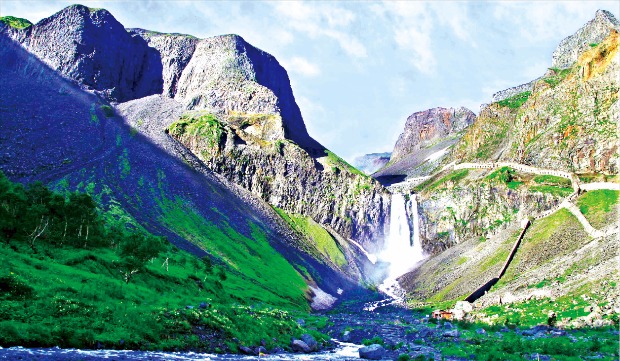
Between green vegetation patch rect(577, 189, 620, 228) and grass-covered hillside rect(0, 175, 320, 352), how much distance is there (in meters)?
75.1

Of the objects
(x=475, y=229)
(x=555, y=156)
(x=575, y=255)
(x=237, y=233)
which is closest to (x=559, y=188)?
(x=555, y=156)

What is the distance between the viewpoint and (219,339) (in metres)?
45.8

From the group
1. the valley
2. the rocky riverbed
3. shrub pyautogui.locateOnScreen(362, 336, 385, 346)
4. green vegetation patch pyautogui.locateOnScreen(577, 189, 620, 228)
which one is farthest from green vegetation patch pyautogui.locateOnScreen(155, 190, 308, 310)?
green vegetation patch pyautogui.locateOnScreen(577, 189, 620, 228)

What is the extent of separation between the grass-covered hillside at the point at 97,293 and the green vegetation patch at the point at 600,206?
7513 cm

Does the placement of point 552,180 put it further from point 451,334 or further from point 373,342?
point 373,342

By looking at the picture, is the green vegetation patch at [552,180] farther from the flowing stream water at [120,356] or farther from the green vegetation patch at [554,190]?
the flowing stream water at [120,356]

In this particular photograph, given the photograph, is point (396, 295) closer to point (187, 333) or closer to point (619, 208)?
point (619, 208)

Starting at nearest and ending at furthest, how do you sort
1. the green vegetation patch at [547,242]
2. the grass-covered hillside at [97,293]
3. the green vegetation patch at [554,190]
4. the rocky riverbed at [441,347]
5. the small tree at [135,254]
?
1. the rocky riverbed at [441,347]
2. the grass-covered hillside at [97,293]
3. the small tree at [135,254]
4. the green vegetation patch at [547,242]
5. the green vegetation patch at [554,190]

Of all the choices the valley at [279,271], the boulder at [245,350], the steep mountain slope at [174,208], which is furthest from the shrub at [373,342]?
the steep mountain slope at [174,208]

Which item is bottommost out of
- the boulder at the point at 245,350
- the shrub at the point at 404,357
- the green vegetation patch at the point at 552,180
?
the boulder at the point at 245,350

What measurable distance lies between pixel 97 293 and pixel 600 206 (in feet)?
367

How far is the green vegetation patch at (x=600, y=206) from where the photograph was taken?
105 m

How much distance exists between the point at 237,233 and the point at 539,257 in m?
99.8

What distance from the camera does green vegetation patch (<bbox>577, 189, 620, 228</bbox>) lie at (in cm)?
10469
